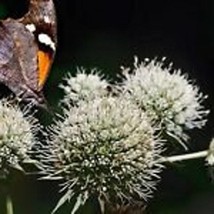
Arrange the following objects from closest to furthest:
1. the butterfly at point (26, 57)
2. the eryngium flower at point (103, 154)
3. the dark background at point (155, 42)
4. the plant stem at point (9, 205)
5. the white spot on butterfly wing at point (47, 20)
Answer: the plant stem at point (9, 205) < the eryngium flower at point (103, 154) < the butterfly at point (26, 57) < the white spot on butterfly wing at point (47, 20) < the dark background at point (155, 42)

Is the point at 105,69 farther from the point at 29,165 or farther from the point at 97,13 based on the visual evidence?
the point at 29,165

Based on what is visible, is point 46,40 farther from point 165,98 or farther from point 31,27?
point 165,98

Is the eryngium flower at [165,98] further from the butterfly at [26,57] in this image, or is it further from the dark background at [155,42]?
the dark background at [155,42]

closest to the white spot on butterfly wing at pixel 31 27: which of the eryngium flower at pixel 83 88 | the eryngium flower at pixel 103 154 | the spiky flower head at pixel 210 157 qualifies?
the eryngium flower at pixel 83 88

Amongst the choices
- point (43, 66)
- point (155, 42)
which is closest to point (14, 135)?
point (43, 66)

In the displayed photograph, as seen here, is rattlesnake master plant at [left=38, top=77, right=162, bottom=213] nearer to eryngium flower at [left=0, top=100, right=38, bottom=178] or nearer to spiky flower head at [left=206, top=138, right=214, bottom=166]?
eryngium flower at [left=0, top=100, right=38, bottom=178]

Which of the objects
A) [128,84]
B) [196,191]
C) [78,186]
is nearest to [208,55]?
[196,191]
